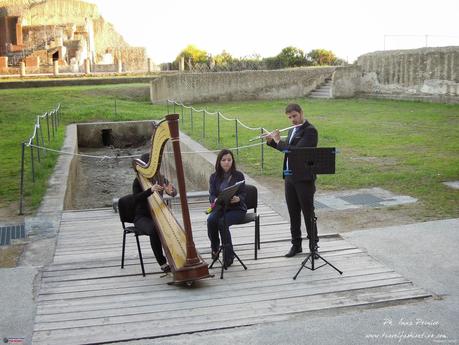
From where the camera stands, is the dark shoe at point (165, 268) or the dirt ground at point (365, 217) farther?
the dirt ground at point (365, 217)

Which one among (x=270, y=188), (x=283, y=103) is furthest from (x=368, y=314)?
(x=283, y=103)

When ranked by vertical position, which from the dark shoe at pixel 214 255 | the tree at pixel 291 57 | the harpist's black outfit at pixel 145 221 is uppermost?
the tree at pixel 291 57

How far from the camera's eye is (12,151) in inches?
619

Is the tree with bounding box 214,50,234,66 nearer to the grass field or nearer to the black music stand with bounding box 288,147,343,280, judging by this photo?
the grass field

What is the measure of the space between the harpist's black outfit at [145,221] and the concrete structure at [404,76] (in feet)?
63.0

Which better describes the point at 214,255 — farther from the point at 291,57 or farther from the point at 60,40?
the point at 60,40

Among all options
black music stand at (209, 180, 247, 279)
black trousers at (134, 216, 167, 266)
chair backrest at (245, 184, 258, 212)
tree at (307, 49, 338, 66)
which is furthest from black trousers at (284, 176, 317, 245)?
tree at (307, 49, 338, 66)

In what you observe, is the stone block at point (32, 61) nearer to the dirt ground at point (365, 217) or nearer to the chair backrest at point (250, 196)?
the dirt ground at point (365, 217)

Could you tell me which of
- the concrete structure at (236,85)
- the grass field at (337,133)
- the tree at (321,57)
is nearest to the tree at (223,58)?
the tree at (321,57)

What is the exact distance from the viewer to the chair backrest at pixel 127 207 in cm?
680

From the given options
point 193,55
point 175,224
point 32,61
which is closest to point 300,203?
point 175,224

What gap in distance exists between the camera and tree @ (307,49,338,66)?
126 ft

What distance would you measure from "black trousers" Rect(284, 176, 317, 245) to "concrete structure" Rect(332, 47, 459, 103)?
60.3 ft

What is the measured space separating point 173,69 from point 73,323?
38.3 metres
